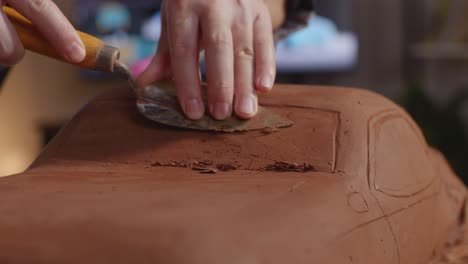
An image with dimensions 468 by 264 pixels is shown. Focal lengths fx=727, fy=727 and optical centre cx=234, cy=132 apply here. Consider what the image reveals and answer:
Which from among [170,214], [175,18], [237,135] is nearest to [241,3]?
[175,18]

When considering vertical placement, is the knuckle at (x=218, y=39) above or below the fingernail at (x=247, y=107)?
above

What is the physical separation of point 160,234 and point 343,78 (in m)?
3.83

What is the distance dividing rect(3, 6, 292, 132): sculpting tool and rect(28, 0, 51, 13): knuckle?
0.13ft

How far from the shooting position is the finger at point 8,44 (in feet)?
3.64

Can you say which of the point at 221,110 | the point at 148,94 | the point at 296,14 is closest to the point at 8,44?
the point at 148,94

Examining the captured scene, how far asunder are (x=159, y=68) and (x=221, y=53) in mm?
164

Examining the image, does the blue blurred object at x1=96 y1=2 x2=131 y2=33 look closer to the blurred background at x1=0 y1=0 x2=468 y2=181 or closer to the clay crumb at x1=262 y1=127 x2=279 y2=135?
the blurred background at x1=0 y1=0 x2=468 y2=181

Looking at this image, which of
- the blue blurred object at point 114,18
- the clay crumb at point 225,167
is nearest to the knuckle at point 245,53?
the clay crumb at point 225,167

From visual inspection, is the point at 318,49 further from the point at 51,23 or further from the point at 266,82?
the point at 51,23

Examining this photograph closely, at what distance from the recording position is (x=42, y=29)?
1135 millimetres

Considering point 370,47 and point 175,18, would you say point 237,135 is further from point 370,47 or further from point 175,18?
point 370,47

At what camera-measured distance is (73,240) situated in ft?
2.57

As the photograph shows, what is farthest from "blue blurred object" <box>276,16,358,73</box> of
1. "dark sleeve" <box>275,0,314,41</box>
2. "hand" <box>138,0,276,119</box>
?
"hand" <box>138,0,276,119</box>

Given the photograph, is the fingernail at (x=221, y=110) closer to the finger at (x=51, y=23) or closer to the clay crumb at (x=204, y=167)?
the clay crumb at (x=204, y=167)
